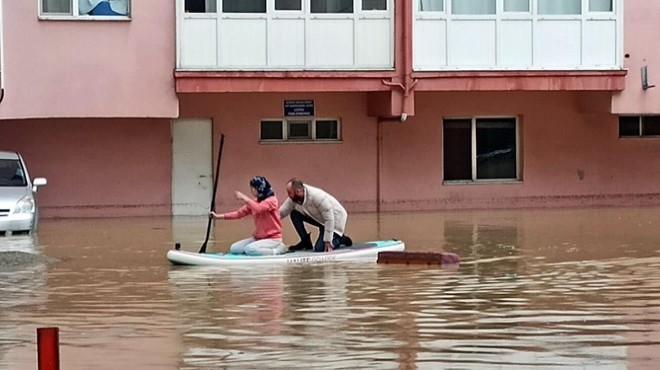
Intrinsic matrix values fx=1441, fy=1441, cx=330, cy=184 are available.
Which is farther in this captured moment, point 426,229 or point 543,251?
point 426,229

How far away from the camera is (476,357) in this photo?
1080 cm

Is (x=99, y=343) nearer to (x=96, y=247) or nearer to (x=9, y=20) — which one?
(x=96, y=247)

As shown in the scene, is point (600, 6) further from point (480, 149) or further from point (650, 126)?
point (480, 149)

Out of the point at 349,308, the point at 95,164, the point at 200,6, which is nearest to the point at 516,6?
the point at 200,6

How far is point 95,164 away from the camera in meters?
29.7

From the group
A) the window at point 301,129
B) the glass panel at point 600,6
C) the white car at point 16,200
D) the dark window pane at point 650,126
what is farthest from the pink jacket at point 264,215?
the dark window pane at point 650,126

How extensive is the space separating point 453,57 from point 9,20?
8953 mm

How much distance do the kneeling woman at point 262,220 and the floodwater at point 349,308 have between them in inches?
34.9

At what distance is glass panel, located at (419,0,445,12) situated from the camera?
1175 inches

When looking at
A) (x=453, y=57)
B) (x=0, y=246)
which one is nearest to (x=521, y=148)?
(x=453, y=57)

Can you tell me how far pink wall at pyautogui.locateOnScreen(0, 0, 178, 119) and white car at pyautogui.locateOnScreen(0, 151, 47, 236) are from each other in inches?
Result: 115

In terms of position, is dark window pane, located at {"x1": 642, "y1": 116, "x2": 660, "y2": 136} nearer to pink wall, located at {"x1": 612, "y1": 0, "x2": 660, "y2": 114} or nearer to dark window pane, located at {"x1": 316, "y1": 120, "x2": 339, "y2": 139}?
pink wall, located at {"x1": 612, "y1": 0, "x2": 660, "y2": 114}

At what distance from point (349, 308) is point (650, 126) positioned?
66.2 ft

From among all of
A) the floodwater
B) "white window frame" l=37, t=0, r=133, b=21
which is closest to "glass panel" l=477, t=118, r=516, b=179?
"white window frame" l=37, t=0, r=133, b=21
